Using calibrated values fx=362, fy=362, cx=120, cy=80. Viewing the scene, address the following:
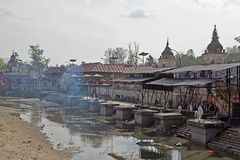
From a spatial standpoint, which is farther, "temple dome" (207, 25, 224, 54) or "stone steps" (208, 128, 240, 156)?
"temple dome" (207, 25, 224, 54)

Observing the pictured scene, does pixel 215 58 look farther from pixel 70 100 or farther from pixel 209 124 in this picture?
pixel 209 124

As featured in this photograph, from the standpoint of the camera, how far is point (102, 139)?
28.7 meters

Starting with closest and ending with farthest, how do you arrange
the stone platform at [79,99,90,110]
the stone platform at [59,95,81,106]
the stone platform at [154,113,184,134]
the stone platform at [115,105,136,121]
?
the stone platform at [154,113,184,134]
the stone platform at [115,105,136,121]
the stone platform at [79,99,90,110]
the stone platform at [59,95,81,106]

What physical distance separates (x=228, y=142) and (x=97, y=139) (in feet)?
34.8

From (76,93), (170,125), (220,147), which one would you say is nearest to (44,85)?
(76,93)

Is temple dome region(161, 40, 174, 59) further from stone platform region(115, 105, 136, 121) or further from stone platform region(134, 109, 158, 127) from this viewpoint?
stone platform region(134, 109, 158, 127)

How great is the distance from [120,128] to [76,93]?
3657cm

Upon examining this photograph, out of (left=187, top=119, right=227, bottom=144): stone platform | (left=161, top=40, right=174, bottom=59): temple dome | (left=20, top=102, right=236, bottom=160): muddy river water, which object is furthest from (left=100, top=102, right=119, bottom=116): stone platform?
(left=187, top=119, right=227, bottom=144): stone platform

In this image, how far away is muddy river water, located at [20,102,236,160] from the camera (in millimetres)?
22828

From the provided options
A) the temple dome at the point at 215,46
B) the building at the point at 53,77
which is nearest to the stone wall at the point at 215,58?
the temple dome at the point at 215,46

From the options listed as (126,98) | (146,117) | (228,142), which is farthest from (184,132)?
(126,98)

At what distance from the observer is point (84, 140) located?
1119 inches

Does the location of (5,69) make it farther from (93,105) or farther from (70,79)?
(93,105)

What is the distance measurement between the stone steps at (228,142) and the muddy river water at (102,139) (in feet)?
3.14
